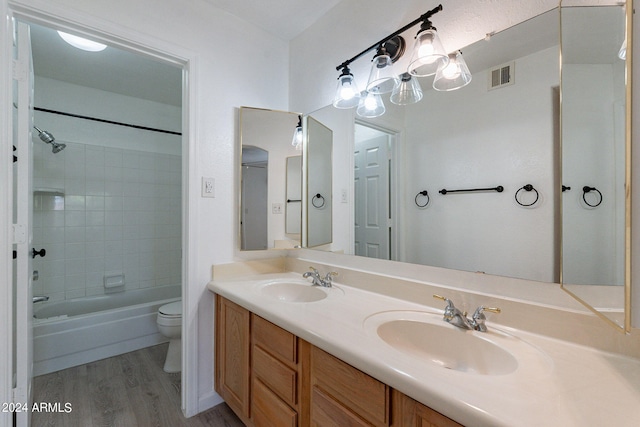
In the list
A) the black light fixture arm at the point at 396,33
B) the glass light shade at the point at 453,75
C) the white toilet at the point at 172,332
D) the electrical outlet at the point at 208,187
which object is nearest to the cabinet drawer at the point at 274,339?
the electrical outlet at the point at 208,187

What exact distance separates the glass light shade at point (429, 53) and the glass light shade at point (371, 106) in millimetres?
237

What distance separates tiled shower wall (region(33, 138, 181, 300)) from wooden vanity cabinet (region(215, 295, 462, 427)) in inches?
75.7

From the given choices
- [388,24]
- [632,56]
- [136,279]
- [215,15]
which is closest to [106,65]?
[215,15]

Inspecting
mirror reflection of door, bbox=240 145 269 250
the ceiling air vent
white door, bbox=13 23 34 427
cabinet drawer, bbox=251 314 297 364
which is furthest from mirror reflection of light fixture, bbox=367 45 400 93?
white door, bbox=13 23 34 427

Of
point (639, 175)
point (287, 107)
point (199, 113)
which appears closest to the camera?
point (639, 175)

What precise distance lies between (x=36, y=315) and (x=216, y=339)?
195 centimetres

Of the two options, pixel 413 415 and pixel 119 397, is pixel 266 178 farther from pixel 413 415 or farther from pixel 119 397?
pixel 119 397

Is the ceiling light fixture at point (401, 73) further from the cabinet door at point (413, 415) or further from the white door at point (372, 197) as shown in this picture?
the cabinet door at point (413, 415)

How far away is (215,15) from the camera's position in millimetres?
1692

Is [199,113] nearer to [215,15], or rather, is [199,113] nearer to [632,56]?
[215,15]

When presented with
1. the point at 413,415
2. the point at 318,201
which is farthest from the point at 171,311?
the point at 413,415

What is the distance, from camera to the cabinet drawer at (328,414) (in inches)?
32.7

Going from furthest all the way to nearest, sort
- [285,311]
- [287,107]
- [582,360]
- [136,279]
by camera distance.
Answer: [136,279] → [287,107] → [285,311] → [582,360]

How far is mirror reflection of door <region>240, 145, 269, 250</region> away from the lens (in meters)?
1.79
